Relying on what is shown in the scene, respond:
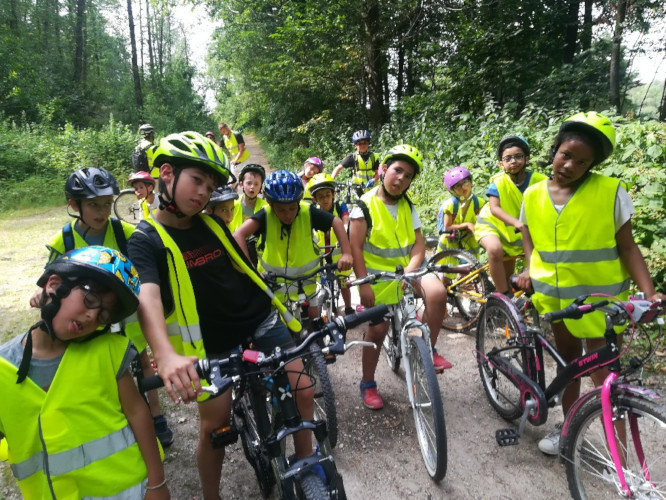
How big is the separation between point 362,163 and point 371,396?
6.84 metres

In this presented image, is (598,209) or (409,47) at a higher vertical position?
(409,47)

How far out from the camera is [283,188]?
350 cm

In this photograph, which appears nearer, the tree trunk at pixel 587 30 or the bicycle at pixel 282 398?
the bicycle at pixel 282 398

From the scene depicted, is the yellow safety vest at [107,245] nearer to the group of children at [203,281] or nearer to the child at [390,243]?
the group of children at [203,281]

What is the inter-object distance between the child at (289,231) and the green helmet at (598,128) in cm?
190

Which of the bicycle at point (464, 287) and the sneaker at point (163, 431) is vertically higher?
the bicycle at point (464, 287)

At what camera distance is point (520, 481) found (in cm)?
289

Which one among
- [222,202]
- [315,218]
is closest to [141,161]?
[222,202]

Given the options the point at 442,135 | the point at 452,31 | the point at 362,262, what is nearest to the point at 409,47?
the point at 452,31

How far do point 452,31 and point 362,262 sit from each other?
48.9 feet

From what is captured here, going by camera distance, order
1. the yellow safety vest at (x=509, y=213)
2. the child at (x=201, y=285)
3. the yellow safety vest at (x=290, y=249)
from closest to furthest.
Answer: the child at (x=201, y=285) → the yellow safety vest at (x=290, y=249) → the yellow safety vest at (x=509, y=213)

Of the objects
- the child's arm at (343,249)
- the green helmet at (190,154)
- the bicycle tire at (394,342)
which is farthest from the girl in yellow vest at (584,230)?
the green helmet at (190,154)

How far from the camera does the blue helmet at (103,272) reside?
4.98 ft

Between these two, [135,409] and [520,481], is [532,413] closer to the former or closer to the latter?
[520,481]
